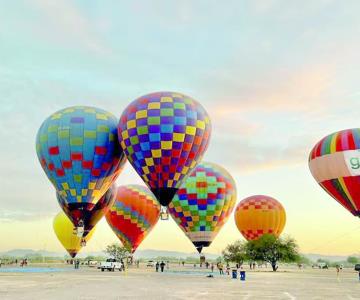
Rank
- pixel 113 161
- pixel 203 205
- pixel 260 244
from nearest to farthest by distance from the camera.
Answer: pixel 113 161 < pixel 203 205 < pixel 260 244

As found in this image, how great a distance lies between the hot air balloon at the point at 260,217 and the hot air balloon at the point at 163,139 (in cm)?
3037

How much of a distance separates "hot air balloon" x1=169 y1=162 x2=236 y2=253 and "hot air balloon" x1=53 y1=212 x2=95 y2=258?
75.2 feet

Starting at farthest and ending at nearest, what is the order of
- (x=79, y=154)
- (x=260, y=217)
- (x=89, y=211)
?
(x=260, y=217)
(x=89, y=211)
(x=79, y=154)

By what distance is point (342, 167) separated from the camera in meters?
41.0

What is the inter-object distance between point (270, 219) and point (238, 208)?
5296 millimetres

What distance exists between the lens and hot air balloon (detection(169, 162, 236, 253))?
50406mm

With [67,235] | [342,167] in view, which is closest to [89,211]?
[342,167]

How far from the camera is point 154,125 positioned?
119 ft

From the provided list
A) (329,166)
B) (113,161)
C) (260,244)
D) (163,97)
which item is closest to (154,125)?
(163,97)

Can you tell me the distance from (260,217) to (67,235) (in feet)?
96.0

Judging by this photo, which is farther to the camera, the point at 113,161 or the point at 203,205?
the point at 203,205

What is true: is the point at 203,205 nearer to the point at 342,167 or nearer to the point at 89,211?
the point at 89,211

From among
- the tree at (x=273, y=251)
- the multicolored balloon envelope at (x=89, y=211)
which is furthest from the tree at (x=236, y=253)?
the multicolored balloon envelope at (x=89, y=211)

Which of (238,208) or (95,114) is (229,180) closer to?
(238,208)
